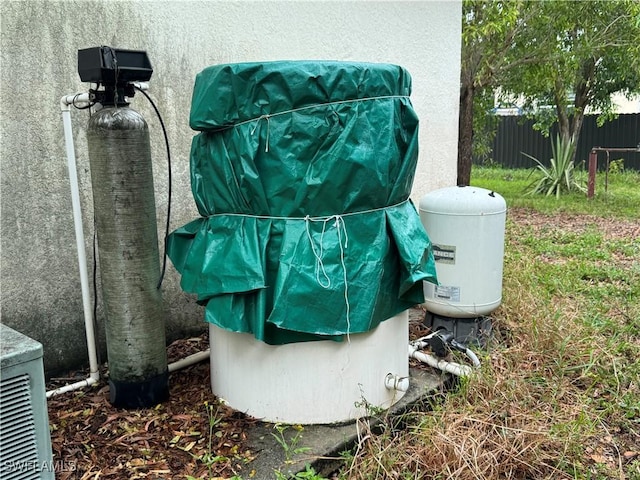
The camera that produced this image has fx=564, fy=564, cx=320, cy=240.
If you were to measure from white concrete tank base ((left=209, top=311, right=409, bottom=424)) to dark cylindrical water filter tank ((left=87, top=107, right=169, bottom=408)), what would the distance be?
0.36 m

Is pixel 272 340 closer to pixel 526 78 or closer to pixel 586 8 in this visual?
pixel 586 8

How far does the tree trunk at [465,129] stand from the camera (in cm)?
828

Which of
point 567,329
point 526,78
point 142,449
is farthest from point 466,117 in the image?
point 142,449

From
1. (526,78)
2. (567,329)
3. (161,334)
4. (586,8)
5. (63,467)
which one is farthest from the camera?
(526,78)

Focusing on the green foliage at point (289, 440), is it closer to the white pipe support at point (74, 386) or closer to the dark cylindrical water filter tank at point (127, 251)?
the dark cylindrical water filter tank at point (127, 251)

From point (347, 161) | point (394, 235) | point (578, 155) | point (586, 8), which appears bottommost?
point (578, 155)

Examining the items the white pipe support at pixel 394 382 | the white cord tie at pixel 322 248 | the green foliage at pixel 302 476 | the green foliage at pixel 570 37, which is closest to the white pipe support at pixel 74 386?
the green foliage at pixel 302 476

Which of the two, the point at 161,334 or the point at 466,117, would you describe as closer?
the point at 161,334

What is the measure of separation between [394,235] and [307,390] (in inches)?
31.8

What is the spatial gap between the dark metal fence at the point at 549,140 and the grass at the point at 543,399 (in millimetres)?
12307

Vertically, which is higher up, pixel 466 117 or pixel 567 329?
pixel 466 117

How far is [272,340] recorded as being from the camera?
2.46 m

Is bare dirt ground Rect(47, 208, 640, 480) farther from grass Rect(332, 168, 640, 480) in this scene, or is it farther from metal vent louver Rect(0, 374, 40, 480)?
grass Rect(332, 168, 640, 480)

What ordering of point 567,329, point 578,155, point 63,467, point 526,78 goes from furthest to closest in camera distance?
point 578,155 → point 526,78 → point 567,329 → point 63,467
